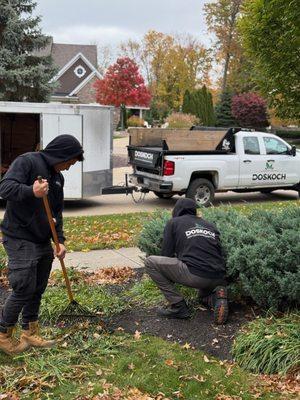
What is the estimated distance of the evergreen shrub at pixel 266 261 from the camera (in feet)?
14.6

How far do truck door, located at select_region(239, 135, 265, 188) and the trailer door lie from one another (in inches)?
165

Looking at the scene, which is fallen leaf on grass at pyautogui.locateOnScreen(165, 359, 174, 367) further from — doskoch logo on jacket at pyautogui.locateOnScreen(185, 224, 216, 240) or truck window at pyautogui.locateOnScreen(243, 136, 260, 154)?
truck window at pyautogui.locateOnScreen(243, 136, 260, 154)

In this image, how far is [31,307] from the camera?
4355 millimetres

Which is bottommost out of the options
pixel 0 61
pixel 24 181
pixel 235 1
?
pixel 24 181

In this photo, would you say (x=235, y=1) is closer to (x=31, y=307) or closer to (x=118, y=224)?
(x=118, y=224)

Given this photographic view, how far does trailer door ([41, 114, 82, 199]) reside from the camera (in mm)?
11992

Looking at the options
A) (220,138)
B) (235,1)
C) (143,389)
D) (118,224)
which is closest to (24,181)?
(143,389)

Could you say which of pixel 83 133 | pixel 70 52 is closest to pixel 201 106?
pixel 70 52

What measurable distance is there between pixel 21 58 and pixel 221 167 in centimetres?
1063

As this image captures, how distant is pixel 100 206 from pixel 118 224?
338 centimetres

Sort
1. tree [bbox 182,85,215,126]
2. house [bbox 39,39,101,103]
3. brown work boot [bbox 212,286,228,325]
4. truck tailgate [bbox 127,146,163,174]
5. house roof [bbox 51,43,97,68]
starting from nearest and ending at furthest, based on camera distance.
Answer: brown work boot [bbox 212,286,228,325]
truck tailgate [bbox 127,146,163,174]
tree [bbox 182,85,215,126]
house [bbox 39,39,101,103]
house roof [bbox 51,43,97,68]

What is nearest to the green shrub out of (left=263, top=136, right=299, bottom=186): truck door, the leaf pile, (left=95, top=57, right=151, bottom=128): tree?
the leaf pile

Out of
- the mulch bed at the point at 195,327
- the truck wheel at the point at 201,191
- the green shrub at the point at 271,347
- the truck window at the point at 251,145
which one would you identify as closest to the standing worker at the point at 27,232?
the mulch bed at the point at 195,327

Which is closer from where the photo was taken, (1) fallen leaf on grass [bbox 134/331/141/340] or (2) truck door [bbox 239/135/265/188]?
(1) fallen leaf on grass [bbox 134/331/141/340]
